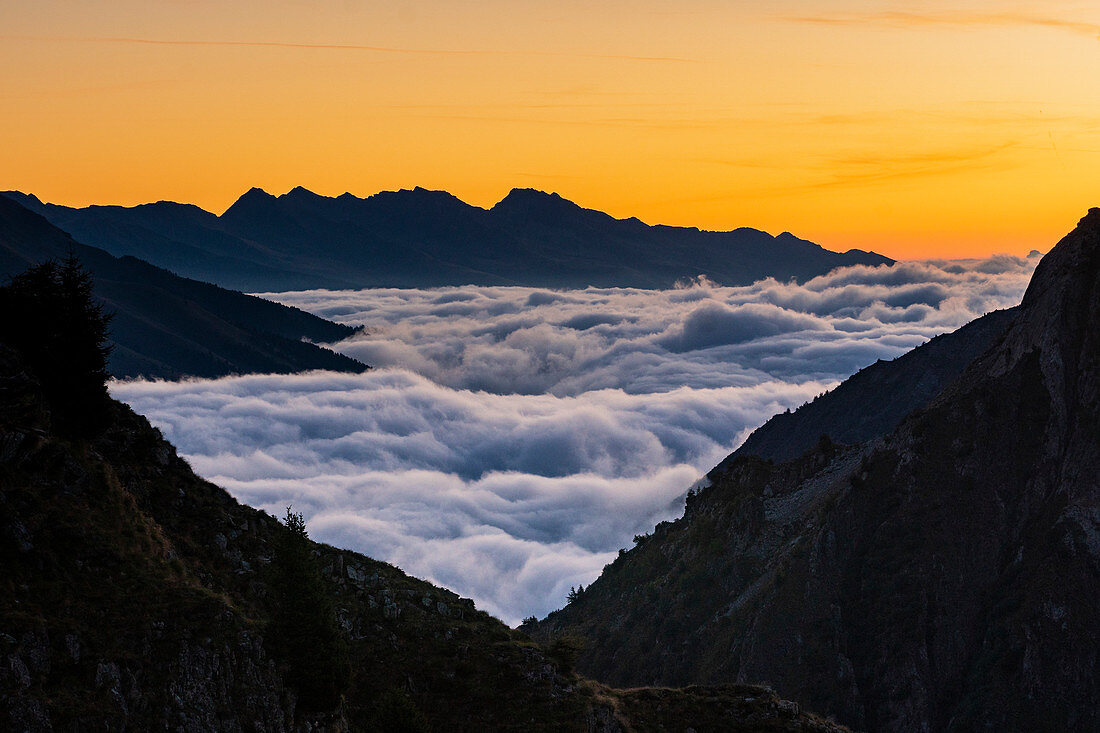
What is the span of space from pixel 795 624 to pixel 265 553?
2934 inches

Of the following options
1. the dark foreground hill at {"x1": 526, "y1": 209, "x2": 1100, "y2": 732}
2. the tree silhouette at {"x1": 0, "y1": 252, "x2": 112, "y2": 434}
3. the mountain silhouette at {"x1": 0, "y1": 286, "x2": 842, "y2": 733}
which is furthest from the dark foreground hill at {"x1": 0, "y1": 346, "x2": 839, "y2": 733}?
the dark foreground hill at {"x1": 526, "y1": 209, "x2": 1100, "y2": 732}

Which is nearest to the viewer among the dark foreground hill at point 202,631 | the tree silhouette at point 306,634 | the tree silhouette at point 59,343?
the dark foreground hill at point 202,631

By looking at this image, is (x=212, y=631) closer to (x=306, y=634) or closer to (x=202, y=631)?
(x=202, y=631)

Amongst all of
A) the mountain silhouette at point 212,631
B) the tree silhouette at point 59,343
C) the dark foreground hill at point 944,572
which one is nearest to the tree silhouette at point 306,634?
the mountain silhouette at point 212,631

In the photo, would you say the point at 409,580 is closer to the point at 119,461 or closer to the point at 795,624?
the point at 119,461

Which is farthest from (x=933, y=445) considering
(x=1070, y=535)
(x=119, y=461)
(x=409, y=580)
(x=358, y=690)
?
(x=119, y=461)

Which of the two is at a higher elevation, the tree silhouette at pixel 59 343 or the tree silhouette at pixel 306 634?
the tree silhouette at pixel 59 343

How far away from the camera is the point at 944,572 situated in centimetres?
11150

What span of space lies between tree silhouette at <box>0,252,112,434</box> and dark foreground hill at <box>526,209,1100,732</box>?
8194 cm

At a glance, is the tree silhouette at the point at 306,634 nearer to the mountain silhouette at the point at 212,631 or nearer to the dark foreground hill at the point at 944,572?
the mountain silhouette at the point at 212,631

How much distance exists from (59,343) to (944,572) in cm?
9761

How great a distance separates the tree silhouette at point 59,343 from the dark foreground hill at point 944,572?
8194 cm

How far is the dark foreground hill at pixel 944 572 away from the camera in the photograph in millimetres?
102688

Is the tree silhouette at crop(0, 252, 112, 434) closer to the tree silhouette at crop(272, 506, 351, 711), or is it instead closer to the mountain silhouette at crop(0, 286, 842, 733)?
the mountain silhouette at crop(0, 286, 842, 733)
